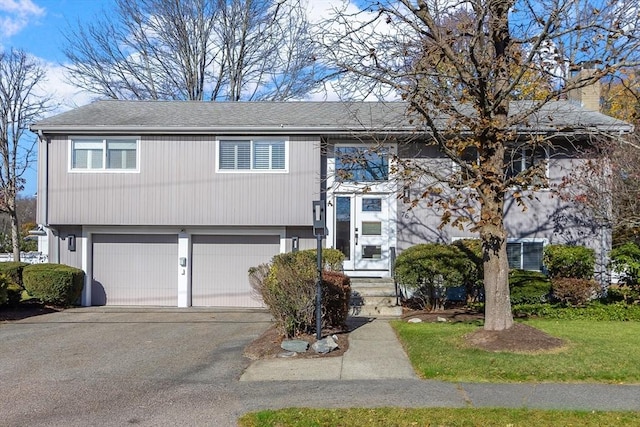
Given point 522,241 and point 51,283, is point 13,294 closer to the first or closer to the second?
point 51,283

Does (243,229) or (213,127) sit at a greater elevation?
(213,127)

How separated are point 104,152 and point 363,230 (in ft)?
24.5

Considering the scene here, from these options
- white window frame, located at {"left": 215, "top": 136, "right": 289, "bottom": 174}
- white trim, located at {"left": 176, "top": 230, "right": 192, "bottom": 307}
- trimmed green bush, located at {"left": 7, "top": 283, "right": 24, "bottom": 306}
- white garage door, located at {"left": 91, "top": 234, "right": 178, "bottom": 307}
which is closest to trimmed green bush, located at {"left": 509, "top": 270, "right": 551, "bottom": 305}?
white window frame, located at {"left": 215, "top": 136, "right": 289, "bottom": 174}

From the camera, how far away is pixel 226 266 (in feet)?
52.1

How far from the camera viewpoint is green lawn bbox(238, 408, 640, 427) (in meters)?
5.66

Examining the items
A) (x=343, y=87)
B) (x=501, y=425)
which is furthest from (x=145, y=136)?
(x=501, y=425)

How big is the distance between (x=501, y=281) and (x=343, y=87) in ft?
14.0

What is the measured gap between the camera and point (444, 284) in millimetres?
13203

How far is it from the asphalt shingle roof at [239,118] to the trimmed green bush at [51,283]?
12.4ft

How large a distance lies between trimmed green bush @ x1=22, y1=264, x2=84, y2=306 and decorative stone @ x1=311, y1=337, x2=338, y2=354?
849cm

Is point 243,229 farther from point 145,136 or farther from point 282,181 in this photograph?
point 145,136

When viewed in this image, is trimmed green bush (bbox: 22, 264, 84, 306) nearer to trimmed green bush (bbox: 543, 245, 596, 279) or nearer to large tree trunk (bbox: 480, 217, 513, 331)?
large tree trunk (bbox: 480, 217, 513, 331)

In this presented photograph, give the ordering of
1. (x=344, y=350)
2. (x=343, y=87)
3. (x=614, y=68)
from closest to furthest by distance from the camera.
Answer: (x=614, y=68) → (x=344, y=350) → (x=343, y=87)

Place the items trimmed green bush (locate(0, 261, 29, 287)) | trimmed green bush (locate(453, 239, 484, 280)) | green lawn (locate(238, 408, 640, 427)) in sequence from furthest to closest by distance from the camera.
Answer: trimmed green bush (locate(0, 261, 29, 287)), trimmed green bush (locate(453, 239, 484, 280)), green lawn (locate(238, 408, 640, 427))
